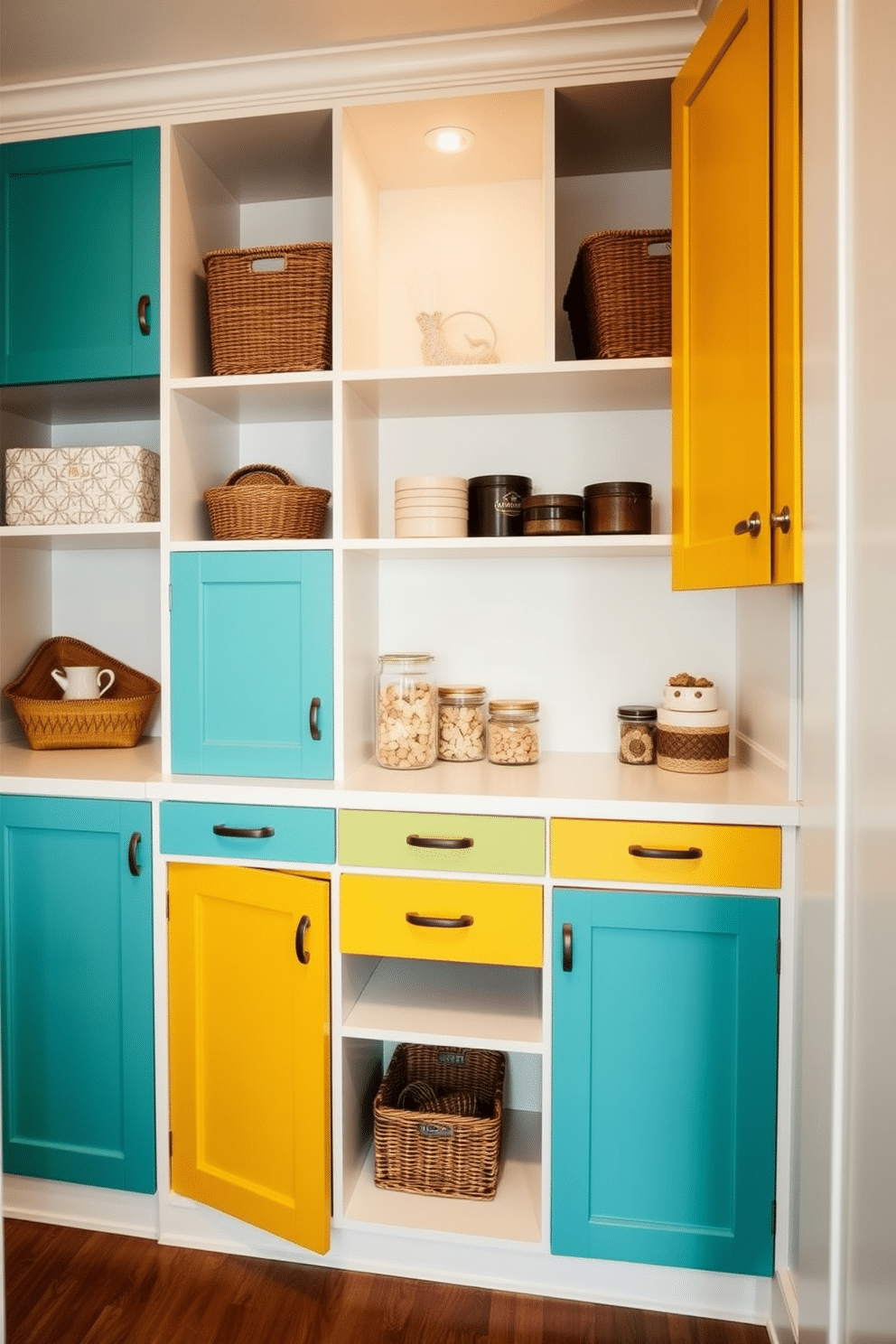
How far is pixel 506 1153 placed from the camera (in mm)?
2029

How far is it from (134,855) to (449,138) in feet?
5.78

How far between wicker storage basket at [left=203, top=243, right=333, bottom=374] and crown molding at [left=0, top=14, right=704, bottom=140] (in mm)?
318

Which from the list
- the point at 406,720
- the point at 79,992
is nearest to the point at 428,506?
the point at 406,720

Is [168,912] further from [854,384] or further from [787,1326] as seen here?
[854,384]

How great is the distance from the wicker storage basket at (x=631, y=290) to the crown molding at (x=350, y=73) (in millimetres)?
337

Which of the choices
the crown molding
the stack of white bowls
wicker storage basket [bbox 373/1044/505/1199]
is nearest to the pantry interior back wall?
the stack of white bowls

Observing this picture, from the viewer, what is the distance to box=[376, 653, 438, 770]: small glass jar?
1977mm

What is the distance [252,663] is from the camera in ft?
6.25

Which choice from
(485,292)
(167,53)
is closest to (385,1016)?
(485,292)

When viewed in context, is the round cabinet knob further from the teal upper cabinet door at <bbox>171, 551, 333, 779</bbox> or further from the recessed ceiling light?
the recessed ceiling light

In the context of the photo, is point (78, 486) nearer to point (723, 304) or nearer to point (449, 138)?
point (449, 138)

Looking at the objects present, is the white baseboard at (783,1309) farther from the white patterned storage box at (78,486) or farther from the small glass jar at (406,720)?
the white patterned storage box at (78,486)

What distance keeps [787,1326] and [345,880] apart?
44.9 inches

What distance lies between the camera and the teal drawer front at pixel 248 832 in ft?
5.86
